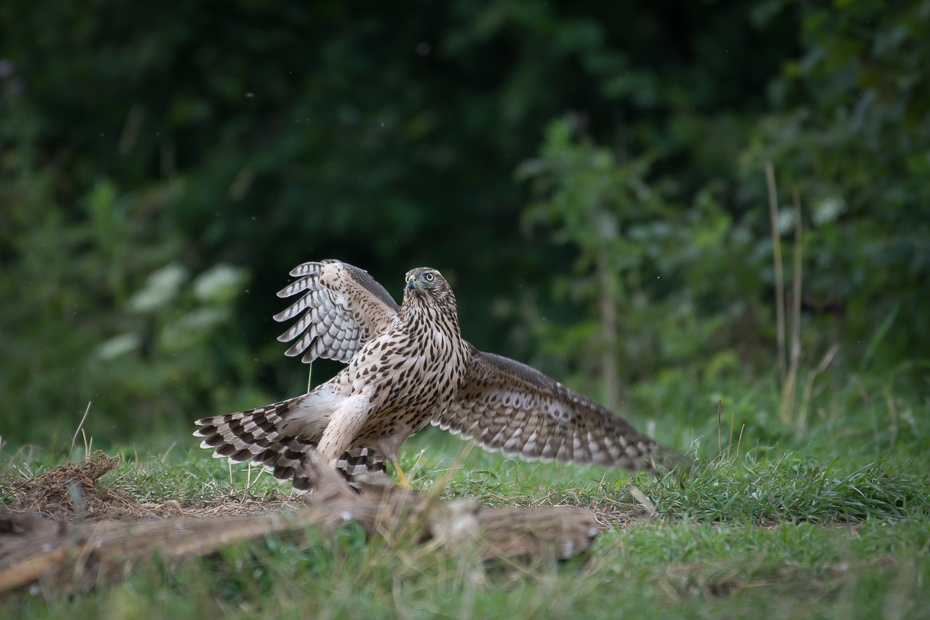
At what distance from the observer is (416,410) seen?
4.30 meters

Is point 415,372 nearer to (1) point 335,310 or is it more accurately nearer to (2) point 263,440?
(2) point 263,440

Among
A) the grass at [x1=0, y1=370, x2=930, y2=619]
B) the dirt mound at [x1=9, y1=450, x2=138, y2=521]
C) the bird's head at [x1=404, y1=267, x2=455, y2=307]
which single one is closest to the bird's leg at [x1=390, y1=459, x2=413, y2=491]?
the grass at [x1=0, y1=370, x2=930, y2=619]

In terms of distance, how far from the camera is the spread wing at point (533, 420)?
439 cm

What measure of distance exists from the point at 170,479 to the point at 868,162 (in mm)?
4992

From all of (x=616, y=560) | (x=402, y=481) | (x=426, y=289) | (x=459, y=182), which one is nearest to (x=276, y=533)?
(x=616, y=560)

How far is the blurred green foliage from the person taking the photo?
6402 millimetres

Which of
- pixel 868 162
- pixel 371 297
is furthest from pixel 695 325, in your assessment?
pixel 371 297

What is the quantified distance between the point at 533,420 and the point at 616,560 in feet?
5.67

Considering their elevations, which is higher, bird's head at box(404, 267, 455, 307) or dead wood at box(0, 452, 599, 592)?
bird's head at box(404, 267, 455, 307)

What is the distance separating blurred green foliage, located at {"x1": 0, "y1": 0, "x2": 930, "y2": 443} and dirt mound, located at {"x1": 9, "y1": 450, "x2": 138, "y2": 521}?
2.76 metres

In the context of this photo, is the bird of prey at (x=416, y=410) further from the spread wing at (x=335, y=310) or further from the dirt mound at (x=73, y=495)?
the dirt mound at (x=73, y=495)

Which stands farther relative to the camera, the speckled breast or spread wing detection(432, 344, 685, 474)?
spread wing detection(432, 344, 685, 474)

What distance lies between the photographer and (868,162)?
632 centimetres

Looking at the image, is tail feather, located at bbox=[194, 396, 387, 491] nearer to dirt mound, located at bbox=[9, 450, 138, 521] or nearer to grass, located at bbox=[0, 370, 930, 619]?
grass, located at bbox=[0, 370, 930, 619]
